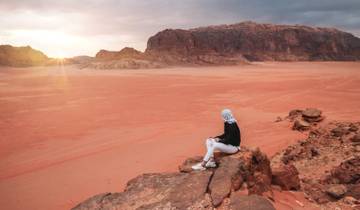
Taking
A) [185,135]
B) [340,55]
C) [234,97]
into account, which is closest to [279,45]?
[340,55]

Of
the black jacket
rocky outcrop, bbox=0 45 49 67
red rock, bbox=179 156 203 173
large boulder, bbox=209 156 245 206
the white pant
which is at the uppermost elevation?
rocky outcrop, bbox=0 45 49 67

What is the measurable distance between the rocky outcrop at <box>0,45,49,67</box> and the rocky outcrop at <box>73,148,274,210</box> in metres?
114

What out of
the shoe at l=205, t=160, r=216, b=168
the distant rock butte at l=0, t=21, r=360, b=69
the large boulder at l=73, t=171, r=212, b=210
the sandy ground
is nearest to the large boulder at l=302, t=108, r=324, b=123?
the sandy ground

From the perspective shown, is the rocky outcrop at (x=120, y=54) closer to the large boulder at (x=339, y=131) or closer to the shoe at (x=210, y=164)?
the large boulder at (x=339, y=131)

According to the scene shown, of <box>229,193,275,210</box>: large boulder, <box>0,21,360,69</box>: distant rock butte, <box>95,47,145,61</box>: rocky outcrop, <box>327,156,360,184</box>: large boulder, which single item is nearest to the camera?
<box>229,193,275,210</box>: large boulder

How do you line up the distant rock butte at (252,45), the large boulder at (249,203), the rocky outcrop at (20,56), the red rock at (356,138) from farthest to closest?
1. the distant rock butte at (252,45)
2. the rocky outcrop at (20,56)
3. the red rock at (356,138)
4. the large boulder at (249,203)

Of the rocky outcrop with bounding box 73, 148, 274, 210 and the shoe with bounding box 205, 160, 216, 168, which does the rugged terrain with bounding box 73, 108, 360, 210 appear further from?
the shoe with bounding box 205, 160, 216, 168

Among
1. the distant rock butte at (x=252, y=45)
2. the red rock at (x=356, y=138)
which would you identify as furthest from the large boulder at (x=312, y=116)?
the distant rock butte at (x=252, y=45)

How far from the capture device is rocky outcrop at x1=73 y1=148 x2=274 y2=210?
18.3 feet

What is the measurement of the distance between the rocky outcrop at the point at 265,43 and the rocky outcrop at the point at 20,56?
39.9 m

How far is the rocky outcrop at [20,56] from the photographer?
113 m

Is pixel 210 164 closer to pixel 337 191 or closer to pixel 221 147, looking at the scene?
pixel 221 147

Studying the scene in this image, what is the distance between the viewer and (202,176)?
6.41 m

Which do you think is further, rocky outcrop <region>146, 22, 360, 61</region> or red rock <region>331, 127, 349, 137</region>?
rocky outcrop <region>146, 22, 360, 61</region>
